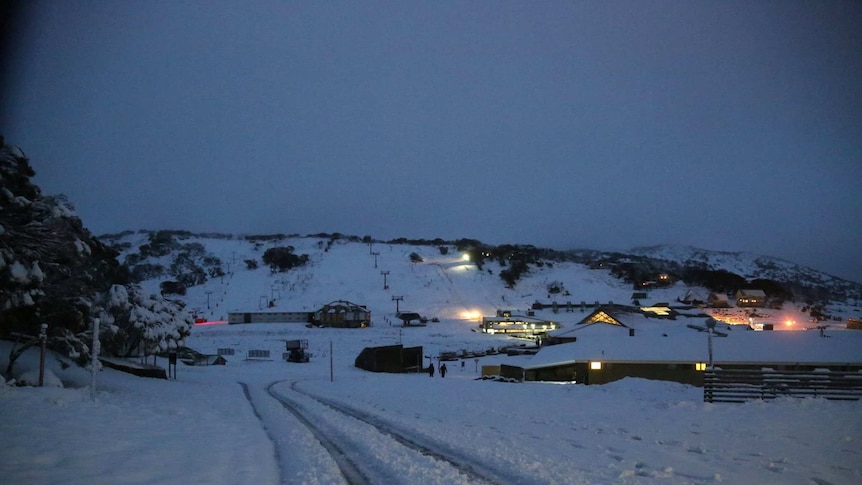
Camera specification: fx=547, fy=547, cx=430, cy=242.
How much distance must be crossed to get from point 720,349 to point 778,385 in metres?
15.9

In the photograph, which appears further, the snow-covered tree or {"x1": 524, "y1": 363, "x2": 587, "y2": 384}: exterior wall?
{"x1": 524, "y1": 363, "x2": 587, "y2": 384}: exterior wall

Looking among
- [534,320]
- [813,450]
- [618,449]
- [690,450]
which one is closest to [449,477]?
[618,449]

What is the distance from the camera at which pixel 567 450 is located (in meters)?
10.5

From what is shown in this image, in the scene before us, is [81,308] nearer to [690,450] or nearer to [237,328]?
[690,450]

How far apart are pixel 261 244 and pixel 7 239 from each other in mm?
162847

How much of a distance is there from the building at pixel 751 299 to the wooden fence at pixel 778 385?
94964mm

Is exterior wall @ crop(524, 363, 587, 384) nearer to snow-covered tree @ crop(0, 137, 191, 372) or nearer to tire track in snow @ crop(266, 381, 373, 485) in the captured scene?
tire track in snow @ crop(266, 381, 373, 485)

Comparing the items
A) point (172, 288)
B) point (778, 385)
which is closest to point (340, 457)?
point (778, 385)

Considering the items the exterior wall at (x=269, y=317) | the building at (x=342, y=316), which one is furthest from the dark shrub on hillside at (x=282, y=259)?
the building at (x=342, y=316)

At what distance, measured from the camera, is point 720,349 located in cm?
3253

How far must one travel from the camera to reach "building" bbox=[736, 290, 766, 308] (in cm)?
10146

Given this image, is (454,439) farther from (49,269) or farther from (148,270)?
(148,270)

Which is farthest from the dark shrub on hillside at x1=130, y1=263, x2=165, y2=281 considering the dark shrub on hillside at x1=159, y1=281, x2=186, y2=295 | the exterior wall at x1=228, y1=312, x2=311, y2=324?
the exterior wall at x1=228, y1=312, x2=311, y2=324

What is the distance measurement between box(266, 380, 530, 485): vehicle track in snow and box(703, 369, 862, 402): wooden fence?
11.0m
